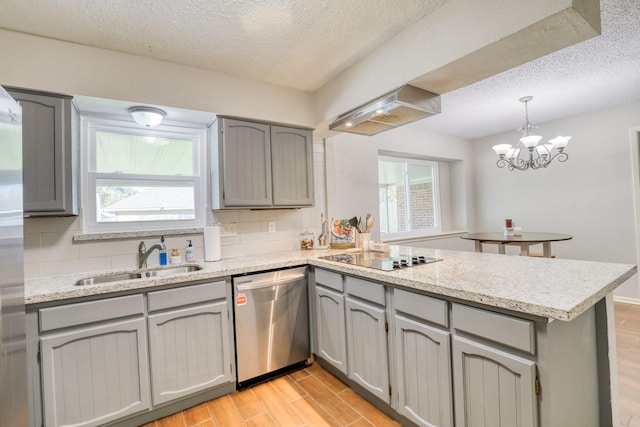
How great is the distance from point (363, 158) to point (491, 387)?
9.19 feet

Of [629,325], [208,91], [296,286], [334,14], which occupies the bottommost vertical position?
[629,325]

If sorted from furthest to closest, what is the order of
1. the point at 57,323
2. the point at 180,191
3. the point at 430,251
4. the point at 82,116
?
the point at 180,191
the point at 430,251
the point at 82,116
the point at 57,323

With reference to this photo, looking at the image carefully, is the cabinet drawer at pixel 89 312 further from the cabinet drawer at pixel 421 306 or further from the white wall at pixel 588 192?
the white wall at pixel 588 192

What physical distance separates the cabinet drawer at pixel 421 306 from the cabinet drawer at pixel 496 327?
6 cm

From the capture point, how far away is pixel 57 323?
1.53 metres

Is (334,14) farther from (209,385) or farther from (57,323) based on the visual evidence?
(209,385)

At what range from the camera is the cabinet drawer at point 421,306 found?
1350 millimetres


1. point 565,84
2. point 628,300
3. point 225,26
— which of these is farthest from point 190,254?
point 628,300

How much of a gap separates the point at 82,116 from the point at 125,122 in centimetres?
27

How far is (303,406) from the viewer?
1873 millimetres

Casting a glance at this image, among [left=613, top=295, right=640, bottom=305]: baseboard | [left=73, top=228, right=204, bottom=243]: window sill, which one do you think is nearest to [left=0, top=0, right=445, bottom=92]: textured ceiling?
[left=73, top=228, right=204, bottom=243]: window sill

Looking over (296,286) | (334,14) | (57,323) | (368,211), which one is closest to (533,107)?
(368,211)

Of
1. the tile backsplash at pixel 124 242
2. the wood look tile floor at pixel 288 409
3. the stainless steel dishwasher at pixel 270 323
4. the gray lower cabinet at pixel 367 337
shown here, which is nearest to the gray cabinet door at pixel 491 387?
the gray lower cabinet at pixel 367 337

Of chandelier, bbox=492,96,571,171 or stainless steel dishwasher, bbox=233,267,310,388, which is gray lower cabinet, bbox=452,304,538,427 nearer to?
stainless steel dishwasher, bbox=233,267,310,388
